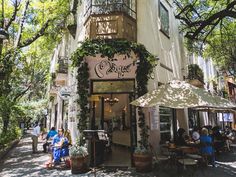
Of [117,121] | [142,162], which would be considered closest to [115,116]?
[117,121]

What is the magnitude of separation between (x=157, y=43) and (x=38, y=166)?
320 inches

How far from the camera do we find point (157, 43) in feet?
38.5

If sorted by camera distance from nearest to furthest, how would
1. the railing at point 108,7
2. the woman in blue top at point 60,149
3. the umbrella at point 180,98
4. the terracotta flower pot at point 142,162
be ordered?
the umbrella at point 180,98 < the terracotta flower pot at point 142,162 < the woman in blue top at point 60,149 < the railing at point 108,7

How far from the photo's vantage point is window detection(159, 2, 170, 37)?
42.1 ft

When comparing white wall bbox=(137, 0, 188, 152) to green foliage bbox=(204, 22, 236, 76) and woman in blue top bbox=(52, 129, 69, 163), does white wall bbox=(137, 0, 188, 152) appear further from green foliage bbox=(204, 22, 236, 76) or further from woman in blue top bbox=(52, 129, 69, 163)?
green foliage bbox=(204, 22, 236, 76)

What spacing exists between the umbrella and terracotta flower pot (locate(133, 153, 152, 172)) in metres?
2.03

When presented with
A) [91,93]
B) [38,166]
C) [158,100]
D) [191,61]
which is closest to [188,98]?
[158,100]

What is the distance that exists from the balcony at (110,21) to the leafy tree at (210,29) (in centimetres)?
358

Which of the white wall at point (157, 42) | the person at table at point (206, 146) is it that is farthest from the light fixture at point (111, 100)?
the person at table at point (206, 146)

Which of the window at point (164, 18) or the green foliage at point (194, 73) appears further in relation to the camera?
the green foliage at point (194, 73)

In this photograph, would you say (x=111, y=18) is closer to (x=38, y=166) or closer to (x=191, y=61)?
(x=38, y=166)

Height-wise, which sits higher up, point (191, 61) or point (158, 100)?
point (191, 61)

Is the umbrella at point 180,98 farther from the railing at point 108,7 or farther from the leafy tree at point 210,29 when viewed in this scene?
the leafy tree at point 210,29

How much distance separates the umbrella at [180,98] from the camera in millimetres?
7312
